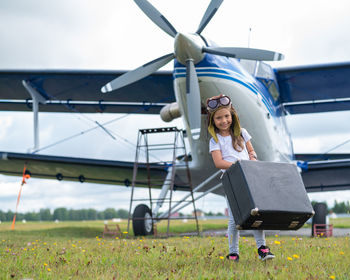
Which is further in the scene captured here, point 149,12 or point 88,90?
point 88,90

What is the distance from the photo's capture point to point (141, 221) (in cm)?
866

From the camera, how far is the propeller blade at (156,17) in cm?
662

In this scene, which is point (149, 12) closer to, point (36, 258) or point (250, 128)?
point (250, 128)

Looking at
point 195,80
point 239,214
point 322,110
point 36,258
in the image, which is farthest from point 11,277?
point 322,110

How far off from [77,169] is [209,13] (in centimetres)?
635

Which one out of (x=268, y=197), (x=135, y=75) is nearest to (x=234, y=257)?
(x=268, y=197)

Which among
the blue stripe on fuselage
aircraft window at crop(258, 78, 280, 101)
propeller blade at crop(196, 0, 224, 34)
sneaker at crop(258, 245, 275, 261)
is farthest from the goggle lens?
aircraft window at crop(258, 78, 280, 101)

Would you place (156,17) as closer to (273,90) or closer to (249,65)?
(249,65)

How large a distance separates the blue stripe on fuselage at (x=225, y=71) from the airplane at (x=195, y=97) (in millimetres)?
19

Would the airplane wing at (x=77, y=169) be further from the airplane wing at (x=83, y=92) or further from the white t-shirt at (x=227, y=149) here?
the white t-shirt at (x=227, y=149)

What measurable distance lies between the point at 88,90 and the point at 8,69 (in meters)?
2.30

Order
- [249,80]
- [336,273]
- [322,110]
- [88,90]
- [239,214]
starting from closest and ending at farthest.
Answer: [336,273], [239,214], [249,80], [88,90], [322,110]

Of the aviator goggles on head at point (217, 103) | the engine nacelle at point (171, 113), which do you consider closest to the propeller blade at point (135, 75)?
the engine nacelle at point (171, 113)

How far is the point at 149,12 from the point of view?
689 cm
